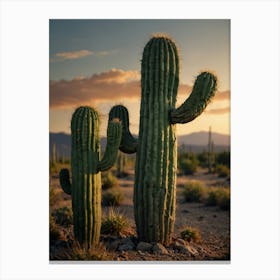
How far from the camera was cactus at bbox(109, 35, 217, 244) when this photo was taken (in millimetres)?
6281

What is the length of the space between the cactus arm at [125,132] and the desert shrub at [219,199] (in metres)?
3.92

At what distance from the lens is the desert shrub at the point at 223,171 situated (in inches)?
612

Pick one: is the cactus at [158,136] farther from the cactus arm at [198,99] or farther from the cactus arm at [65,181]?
the cactus arm at [65,181]

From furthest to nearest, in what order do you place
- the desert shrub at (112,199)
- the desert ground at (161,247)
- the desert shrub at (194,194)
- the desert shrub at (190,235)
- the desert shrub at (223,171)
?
the desert shrub at (223,171)
the desert shrub at (194,194)
the desert shrub at (112,199)
the desert shrub at (190,235)
the desert ground at (161,247)

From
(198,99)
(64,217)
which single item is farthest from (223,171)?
(198,99)

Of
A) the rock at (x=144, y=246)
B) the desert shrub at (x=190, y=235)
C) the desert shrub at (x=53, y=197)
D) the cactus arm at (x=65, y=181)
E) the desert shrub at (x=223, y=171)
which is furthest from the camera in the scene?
the desert shrub at (x=223, y=171)

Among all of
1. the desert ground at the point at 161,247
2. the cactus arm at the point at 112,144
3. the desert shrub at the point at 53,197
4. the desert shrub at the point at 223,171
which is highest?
the cactus arm at the point at 112,144

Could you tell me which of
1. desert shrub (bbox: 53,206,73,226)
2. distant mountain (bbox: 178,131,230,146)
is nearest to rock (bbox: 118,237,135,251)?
desert shrub (bbox: 53,206,73,226)

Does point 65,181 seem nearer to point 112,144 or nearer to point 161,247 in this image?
point 112,144

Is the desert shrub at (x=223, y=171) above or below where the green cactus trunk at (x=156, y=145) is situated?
below

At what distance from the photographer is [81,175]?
6.22 metres

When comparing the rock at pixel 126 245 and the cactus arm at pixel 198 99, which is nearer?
the cactus arm at pixel 198 99

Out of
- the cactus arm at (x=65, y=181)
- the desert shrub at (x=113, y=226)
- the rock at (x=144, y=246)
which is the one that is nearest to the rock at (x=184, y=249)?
the rock at (x=144, y=246)

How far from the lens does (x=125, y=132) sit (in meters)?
6.86
